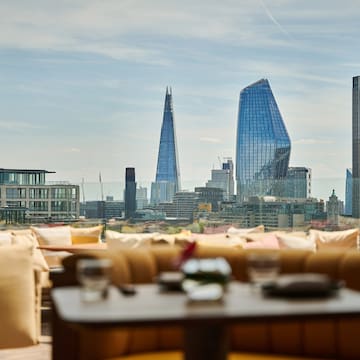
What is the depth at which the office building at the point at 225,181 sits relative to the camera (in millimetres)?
11078

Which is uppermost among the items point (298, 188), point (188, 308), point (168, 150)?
point (168, 150)

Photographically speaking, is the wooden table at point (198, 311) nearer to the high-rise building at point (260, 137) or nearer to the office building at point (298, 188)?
the office building at point (298, 188)

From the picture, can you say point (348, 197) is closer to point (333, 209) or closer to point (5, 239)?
point (333, 209)

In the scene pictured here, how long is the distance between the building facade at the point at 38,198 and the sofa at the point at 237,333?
277 inches

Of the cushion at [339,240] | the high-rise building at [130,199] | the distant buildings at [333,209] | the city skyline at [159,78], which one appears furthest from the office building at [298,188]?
the cushion at [339,240]

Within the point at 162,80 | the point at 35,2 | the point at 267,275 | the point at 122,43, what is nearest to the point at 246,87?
the point at 162,80

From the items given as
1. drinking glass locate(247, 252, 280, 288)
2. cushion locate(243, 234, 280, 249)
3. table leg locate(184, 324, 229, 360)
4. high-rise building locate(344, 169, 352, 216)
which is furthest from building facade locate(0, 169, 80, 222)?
table leg locate(184, 324, 229, 360)

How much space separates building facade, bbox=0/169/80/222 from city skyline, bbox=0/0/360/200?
199 cm

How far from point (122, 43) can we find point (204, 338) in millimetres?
12227

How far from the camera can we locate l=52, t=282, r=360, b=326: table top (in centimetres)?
205

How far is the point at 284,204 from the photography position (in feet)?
32.0

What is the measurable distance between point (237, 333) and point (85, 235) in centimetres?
535

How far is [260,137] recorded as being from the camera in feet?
60.7

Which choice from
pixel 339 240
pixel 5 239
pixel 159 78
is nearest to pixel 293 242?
pixel 339 240
